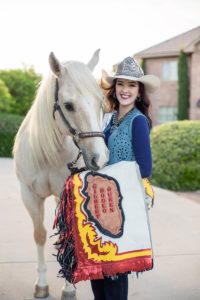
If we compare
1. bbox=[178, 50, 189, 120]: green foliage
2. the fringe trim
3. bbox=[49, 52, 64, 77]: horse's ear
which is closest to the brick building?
bbox=[178, 50, 189, 120]: green foliage

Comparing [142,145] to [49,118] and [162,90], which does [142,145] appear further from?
[162,90]

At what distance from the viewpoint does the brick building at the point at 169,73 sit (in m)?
22.6

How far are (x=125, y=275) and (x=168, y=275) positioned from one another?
5.21ft

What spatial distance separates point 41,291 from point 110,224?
141 cm

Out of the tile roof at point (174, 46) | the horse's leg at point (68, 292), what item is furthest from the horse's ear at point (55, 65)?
the tile roof at point (174, 46)

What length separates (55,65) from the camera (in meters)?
2.59

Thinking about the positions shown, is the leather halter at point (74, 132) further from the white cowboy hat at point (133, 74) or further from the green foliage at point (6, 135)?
the green foliage at point (6, 135)

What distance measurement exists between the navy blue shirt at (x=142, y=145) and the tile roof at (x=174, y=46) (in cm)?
2054

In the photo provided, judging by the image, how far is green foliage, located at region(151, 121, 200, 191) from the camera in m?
8.37

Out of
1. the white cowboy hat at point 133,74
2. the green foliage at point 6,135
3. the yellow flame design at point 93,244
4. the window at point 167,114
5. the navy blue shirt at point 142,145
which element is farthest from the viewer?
the window at point 167,114

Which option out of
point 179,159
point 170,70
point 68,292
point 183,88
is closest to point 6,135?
point 179,159

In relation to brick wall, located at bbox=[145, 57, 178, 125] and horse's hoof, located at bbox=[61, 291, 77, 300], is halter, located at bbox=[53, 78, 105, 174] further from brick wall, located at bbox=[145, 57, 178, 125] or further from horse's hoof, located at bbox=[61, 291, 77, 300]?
brick wall, located at bbox=[145, 57, 178, 125]

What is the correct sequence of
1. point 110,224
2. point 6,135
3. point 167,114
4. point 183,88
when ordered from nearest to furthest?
point 110,224 < point 6,135 < point 183,88 < point 167,114

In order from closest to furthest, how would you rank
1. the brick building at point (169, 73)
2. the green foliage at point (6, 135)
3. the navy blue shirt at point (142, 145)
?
the navy blue shirt at point (142, 145)
the green foliage at point (6, 135)
the brick building at point (169, 73)
